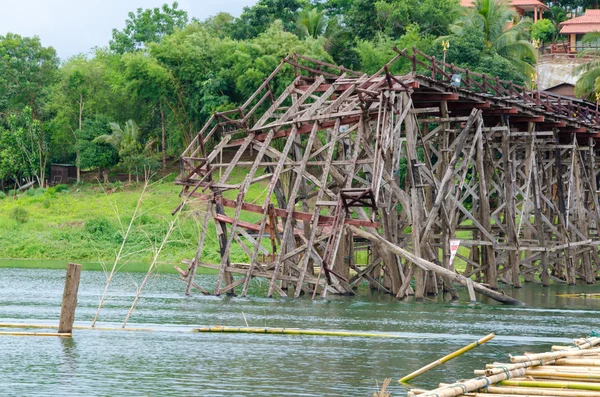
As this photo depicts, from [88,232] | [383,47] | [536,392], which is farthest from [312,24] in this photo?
[536,392]

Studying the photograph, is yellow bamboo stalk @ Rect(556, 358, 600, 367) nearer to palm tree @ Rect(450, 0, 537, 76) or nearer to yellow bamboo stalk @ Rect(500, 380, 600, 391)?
yellow bamboo stalk @ Rect(500, 380, 600, 391)

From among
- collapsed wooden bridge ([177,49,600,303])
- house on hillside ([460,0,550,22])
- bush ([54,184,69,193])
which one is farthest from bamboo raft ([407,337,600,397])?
house on hillside ([460,0,550,22])

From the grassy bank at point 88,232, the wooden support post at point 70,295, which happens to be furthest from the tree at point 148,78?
the wooden support post at point 70,295

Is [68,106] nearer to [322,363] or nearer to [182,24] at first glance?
[182,24]

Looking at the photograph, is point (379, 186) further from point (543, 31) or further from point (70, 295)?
point (543, 31)

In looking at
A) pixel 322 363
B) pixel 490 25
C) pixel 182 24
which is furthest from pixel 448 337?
pixel 182 24

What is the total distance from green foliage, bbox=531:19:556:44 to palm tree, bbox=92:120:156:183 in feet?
90.2

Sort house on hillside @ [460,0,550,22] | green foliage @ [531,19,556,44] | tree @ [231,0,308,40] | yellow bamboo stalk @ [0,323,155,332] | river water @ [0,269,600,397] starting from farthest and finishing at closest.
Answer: house on hillside @ [460,0,550,22]
green foliage @ [531,19,556,44]
tree @ [231,0,308,40]
yellow bamboo stalk @ [0,323,155,332]
river water @ [0,269,600,397]

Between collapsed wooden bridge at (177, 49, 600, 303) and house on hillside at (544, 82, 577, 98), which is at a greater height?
house on hillside at (544, 82, 577, 98)

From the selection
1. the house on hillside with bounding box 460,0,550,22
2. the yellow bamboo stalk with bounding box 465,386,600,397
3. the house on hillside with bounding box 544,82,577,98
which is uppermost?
the house on hillside with bounding box 460,0,550,22

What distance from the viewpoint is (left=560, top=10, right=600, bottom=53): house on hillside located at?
7362 cm

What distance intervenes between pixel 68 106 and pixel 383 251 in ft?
145

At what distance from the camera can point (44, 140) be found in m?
69.6

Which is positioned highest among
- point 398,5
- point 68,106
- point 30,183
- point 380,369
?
point 398,5
